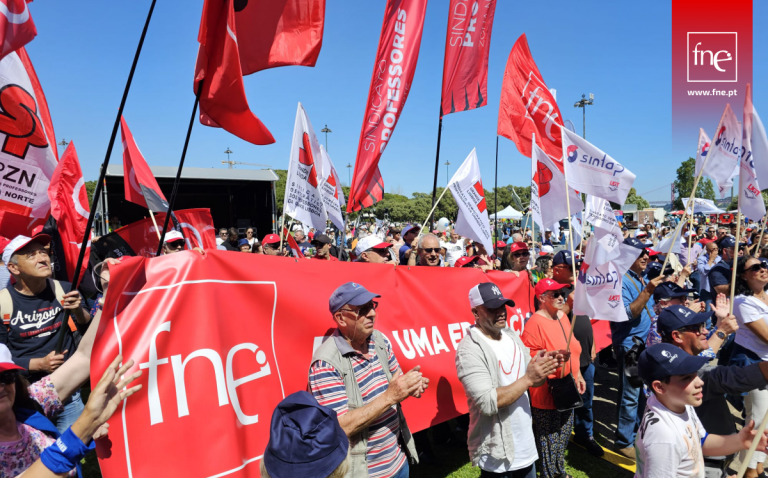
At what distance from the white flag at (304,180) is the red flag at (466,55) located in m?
1.90

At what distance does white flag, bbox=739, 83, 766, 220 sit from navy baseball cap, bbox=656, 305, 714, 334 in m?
2.06

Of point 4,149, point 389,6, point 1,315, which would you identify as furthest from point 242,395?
point 389,6

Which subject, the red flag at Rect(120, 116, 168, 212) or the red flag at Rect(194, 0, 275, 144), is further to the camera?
the red flag at Rect(120, 116, 168, 212)

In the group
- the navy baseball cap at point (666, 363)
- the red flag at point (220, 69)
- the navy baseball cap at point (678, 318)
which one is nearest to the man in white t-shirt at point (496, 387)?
the navy baseball cap at point (666, 363)

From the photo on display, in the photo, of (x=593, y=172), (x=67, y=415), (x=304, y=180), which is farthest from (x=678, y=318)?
(x=67, y=415)

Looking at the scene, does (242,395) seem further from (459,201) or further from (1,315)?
(459,201)

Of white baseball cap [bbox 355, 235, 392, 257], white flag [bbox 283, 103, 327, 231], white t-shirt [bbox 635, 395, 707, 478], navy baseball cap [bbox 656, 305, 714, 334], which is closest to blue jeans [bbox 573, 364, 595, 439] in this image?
navy baseball cap [bbox 656, 305, 714, 334]

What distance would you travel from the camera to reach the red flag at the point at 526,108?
A: 6094 millimetres

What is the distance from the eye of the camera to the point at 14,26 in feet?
8.50

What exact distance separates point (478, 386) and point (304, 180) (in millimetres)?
4050

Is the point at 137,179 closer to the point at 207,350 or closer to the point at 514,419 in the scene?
the point at 207,350

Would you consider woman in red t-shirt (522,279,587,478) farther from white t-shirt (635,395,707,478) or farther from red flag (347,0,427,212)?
red flag (347,0,427,212)

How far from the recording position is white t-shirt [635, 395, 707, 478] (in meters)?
2.27

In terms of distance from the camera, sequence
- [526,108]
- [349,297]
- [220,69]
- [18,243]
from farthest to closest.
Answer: [526,108] < [18,243] < [220,69] < [349,297]
